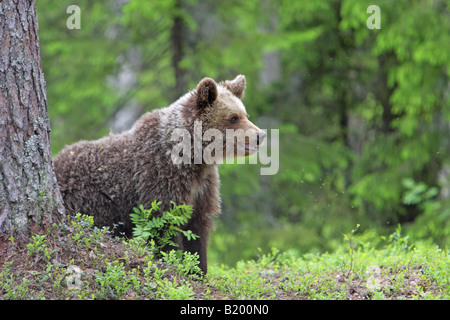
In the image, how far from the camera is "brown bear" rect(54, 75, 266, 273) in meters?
5.67

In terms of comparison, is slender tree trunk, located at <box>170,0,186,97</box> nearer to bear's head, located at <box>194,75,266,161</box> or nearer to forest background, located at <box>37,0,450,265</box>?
forest background, located at <box>37,0,450,265</box>

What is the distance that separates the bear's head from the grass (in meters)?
1.40

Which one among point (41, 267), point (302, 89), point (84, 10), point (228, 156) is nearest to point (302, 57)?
point (302, 89)

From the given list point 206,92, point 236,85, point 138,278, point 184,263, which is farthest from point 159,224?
point 236,85

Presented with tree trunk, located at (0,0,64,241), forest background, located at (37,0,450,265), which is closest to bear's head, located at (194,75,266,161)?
tree trunk, located at (0,0,64,241)

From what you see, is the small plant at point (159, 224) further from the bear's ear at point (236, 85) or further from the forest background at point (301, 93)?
the forest background at point (301, 93)

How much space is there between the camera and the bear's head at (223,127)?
5941 millimetres

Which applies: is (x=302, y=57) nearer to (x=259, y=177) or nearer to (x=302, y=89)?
(x=302, y=89)

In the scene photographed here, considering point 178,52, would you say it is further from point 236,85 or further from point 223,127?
point 223,127

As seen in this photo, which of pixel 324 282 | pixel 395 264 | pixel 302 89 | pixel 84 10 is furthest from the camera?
pixel 302 89

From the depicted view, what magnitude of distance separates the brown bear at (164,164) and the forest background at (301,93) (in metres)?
4.39

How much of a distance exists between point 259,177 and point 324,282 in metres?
7.33

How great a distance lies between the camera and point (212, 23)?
11109mm

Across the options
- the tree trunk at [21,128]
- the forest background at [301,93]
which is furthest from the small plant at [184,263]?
the forest background at [301,93]
